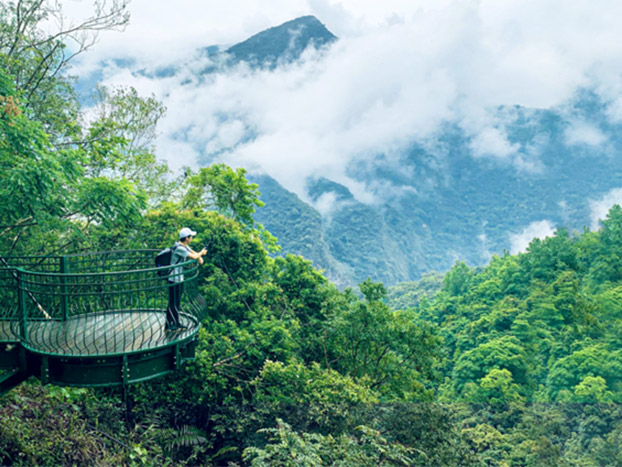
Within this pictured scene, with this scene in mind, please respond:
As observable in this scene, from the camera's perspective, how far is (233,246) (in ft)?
45.1

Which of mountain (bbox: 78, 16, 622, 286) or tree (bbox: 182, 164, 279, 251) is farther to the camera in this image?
mountain (bbox: 78, 16, 622, 286)

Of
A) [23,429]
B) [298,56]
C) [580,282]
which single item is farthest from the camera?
[298,56]

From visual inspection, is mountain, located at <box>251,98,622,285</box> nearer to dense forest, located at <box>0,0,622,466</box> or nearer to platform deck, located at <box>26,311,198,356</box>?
dense forest, located at <box>0,0,622,466</box>

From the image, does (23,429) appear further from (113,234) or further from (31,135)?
(113,234)

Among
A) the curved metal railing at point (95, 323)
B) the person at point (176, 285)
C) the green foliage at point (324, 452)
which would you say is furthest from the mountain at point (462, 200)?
the person at point (176, 285)

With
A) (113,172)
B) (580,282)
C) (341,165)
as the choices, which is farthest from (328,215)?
(113,172)

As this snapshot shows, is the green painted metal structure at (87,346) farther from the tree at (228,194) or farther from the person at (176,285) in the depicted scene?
the tree at (228,194)

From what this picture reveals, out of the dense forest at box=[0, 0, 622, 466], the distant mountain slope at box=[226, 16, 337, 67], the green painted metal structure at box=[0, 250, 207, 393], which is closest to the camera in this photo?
the green painted metal structure at box=[0, 250, 207, 393]

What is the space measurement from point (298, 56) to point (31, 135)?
664 feet

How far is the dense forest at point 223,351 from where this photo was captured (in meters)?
8.98

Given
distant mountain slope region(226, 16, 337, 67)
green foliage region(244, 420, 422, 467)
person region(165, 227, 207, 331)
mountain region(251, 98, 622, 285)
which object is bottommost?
mountain region(251, 98, 622, 285)

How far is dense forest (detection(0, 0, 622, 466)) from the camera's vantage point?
8.98m

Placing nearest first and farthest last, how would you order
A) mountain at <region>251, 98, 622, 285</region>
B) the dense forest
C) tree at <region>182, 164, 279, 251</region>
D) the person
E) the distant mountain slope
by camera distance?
the person, the dense forest, tree at <region>182, 164, 279, 251</region>, mountain at <region>251, 98, 622, 285</region>, the distant mountain slope

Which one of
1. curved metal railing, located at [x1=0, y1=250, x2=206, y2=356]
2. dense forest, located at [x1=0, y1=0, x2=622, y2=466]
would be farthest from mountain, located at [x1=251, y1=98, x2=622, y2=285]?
curved metal railing, located at [x1=0, y1=250, x2=206, y2=356]
